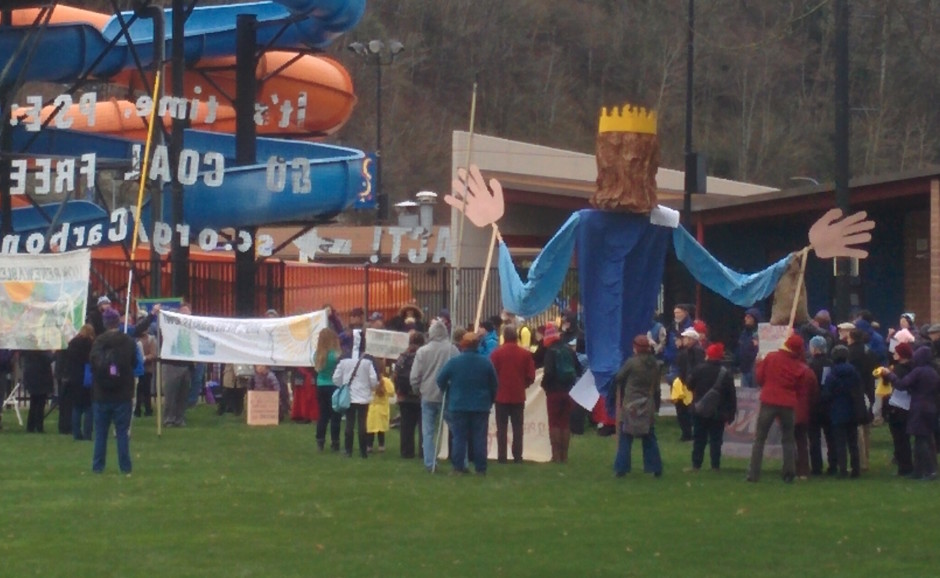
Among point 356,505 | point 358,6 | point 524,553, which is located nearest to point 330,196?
point 358,6

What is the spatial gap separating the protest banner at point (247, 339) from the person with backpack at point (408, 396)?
3.33 m

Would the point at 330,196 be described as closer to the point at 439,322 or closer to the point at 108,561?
the point at 439,322

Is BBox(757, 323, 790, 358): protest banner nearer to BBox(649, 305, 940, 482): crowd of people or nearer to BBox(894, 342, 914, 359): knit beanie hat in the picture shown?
BBox(649, 305, 940, 482): crowd of people

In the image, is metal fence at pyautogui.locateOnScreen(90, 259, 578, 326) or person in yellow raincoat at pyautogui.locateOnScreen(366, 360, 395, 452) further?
metal fence at pyautogui.locateOnScreen(90, 259, 578, 326)

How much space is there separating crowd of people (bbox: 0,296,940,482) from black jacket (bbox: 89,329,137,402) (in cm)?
1

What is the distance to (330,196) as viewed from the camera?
102ft

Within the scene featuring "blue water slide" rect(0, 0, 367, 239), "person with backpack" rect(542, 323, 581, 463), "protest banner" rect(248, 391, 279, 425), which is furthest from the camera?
"blue water slide" rect(0, 0, 367, 239)

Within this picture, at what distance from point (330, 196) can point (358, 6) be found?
3.81 metres

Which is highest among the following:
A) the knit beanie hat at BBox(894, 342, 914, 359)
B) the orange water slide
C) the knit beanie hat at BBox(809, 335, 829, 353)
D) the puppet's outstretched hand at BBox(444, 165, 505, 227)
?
the orange water slide

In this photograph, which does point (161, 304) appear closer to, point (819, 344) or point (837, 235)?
point (819, 344)

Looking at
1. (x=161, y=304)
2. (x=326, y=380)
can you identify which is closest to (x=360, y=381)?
(x=326, y=380)

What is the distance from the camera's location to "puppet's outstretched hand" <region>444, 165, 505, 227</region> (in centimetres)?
1811

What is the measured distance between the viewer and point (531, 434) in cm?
1970

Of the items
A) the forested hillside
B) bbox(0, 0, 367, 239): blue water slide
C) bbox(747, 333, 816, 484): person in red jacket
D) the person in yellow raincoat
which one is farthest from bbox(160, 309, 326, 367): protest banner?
the forested hillside
